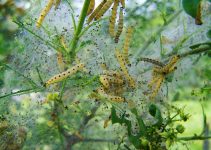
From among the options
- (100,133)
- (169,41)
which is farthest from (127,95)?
(100,133)

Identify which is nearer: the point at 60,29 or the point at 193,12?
the point at 193,12

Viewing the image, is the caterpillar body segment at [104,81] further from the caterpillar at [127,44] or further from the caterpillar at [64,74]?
the caterpillar at [127,44]

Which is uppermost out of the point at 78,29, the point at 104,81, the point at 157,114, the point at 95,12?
the point at 95,12

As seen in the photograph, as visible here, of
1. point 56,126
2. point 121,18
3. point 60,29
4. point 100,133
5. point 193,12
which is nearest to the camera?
point 193,12

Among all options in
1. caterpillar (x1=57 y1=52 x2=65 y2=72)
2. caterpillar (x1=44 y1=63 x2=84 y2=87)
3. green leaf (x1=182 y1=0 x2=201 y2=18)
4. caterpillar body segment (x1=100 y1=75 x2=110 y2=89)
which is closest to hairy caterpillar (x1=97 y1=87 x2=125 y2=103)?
caterpillar body segment (x1=100 y1=75 x2=110 y2=89)

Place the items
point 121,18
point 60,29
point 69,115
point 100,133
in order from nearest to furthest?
point 121,18 → point 60,29 → point 69,115 → point 100,133

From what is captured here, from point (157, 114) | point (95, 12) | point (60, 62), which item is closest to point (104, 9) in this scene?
point (95, 12)

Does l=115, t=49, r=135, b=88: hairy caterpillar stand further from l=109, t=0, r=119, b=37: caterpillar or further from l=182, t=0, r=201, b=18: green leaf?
l=182, t=0, r=201, b=18: green leaf

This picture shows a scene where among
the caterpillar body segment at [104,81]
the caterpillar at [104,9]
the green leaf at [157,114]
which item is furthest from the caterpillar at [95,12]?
the green leaf at [157,114]

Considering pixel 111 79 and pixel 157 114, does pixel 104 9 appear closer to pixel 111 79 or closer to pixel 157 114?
pixel 111 79

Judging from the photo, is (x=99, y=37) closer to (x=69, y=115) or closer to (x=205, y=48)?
(x=205, y=48)

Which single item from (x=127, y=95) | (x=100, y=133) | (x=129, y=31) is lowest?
(x=100, y=133)
